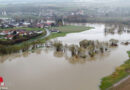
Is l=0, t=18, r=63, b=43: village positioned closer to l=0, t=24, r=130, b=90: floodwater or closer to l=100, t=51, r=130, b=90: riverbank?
l=0, t=24, r=130, b=90: floodwater

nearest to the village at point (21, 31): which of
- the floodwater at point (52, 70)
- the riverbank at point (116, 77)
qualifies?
the floodwater at point (52, 70)

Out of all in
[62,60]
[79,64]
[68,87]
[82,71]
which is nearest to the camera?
[68,87]

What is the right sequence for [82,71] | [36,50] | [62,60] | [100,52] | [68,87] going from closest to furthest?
[68,87] < [82,71] < [62,60] < [100,52] < [36,50]

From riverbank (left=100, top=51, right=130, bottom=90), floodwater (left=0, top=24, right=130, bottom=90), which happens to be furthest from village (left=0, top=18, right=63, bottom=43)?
riverbank (left=100, top=51, right=130, bottom=90)

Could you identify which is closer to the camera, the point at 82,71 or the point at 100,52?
the point at 82,71

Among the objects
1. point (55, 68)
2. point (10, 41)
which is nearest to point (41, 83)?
point (55, 68)

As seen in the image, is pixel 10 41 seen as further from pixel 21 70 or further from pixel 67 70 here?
pixel 67 70
